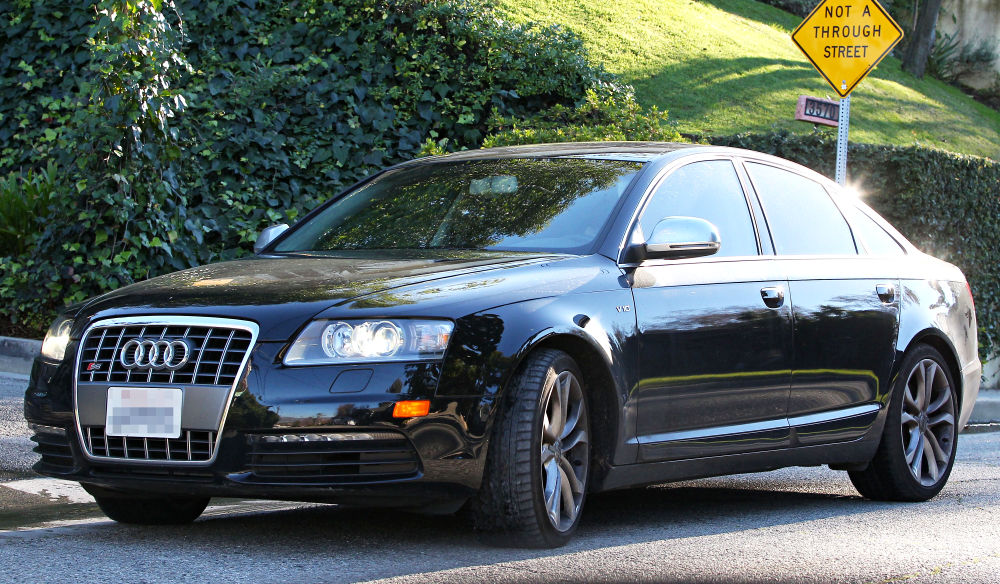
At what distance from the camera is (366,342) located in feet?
14.3

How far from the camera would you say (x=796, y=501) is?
6.71 m

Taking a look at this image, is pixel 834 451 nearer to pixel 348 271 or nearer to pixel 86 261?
pixel 348 271

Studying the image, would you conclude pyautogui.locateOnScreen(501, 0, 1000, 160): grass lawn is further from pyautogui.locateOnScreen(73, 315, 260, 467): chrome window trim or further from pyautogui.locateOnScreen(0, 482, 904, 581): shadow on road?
pyautogui.locateOnScreen(73, 315, 260, 467): chrome window trim

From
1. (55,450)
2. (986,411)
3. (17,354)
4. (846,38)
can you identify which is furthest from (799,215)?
(986,411)

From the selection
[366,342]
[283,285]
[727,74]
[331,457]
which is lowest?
[331,457]

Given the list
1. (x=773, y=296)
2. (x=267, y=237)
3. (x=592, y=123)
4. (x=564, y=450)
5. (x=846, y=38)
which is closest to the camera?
(x=564, y=450)

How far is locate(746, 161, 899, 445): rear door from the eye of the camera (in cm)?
604

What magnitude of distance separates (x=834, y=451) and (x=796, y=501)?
54cm

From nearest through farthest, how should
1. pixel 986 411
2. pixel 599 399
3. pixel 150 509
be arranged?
pixel 599 399 < pixel 150 509 < pixel 986 411

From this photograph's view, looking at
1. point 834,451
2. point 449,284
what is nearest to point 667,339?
point 449,284

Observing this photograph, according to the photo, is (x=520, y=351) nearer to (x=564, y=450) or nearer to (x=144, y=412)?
(x=564, y=450)

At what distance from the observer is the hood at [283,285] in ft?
14.6

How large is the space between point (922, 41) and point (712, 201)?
25.2 metres

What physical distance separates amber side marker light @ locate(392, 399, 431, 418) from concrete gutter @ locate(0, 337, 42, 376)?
19.1ft
